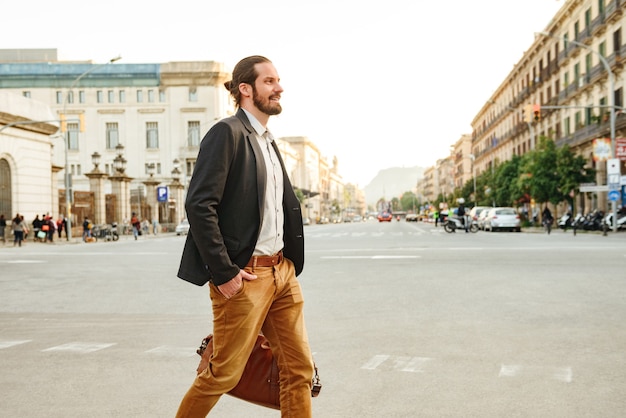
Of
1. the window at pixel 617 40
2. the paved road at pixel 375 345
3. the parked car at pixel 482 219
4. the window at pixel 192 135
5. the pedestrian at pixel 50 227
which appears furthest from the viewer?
the window at pixel 192 135

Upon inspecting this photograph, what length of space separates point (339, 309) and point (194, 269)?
16.8 feet

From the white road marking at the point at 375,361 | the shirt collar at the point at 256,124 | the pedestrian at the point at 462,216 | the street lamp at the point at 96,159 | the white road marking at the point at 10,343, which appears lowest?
the white road marking at the point at 375,361

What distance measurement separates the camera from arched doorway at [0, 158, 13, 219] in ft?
104

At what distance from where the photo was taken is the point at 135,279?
11.9 metres

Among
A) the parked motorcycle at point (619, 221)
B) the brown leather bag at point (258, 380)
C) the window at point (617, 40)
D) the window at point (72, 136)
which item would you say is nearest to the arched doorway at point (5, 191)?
the parked motorcycle at point (619, 221)

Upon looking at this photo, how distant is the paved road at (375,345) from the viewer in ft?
13.3

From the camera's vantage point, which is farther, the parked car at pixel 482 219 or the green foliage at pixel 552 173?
the parked car at pixel 482 219

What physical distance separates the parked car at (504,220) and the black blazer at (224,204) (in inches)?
1402

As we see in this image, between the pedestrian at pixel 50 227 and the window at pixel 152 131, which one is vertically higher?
the window at pixel 152 131

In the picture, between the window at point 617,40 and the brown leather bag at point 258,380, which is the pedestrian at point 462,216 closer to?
the window at point 617,40

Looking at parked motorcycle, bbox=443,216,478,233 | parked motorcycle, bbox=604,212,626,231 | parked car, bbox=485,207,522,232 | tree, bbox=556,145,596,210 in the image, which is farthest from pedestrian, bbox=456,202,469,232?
parked motorcycle, bbox=604,212,626,231

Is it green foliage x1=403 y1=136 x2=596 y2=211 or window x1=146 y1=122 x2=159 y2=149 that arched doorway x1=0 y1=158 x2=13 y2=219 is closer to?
green foliage x1=403 y1=136 x2=596 y2=211

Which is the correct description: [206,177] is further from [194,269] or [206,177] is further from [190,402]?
[190,402]

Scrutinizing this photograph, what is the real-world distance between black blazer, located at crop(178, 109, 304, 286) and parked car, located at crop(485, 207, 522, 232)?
117 ft
